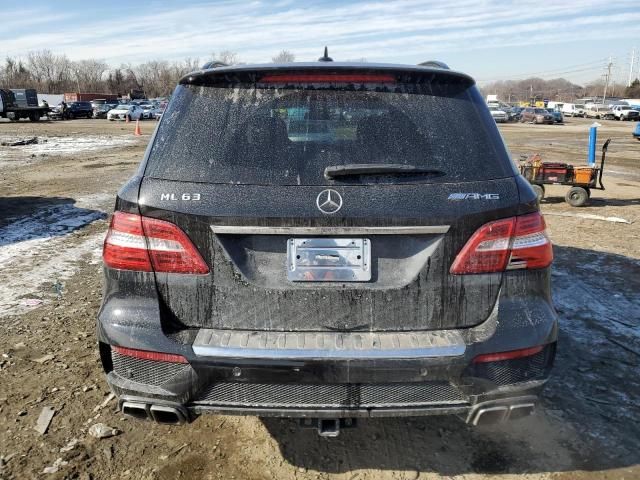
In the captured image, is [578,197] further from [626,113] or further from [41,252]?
[626,113]

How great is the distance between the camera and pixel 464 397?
89.5 inches

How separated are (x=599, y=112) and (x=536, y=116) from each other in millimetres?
22787

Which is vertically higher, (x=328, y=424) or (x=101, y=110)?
(x=101, y=110)

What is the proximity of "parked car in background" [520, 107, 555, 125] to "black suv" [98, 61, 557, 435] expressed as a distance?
Answer: 50488 millimetres

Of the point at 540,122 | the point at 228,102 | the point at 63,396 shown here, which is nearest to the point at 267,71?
the point at 228,102

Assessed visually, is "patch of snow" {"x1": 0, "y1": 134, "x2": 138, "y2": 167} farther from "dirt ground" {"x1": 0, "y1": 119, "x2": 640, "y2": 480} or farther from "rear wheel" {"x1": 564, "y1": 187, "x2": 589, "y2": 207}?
"rear wheel" {"x1": 564, "y1": 187, "x2": 589, "y2": 207}

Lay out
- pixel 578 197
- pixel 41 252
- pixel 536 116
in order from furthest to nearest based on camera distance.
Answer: pixel 536 116 < pixel 578 197 < pixel 41 252

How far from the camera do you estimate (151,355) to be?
2.26 m

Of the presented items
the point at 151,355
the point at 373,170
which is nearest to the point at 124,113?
the point at 151,355

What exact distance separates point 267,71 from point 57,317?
10.6 ft

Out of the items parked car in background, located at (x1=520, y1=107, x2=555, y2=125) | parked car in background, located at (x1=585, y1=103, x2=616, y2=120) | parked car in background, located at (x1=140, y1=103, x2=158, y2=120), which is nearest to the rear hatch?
parked car in background, located at (x1=140, y1=103, x2=158, y2=120)

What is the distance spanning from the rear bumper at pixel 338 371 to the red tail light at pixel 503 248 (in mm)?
129

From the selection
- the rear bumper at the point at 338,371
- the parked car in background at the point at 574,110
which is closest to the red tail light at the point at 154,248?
the rear bumper at the point at 338,371

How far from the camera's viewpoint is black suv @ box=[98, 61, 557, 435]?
7.23 feet
